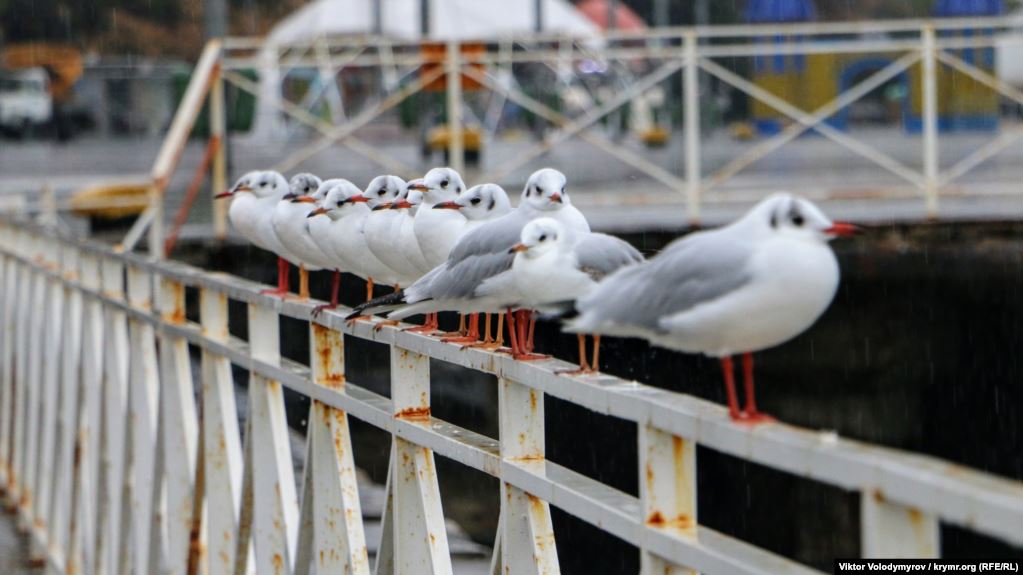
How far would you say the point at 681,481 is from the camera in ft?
7.63

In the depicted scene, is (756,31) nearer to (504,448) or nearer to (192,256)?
(192,256)

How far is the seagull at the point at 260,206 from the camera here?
4.10m

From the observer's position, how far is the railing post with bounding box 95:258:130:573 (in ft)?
18.3

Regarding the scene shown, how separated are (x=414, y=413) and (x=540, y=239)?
29.8 inches

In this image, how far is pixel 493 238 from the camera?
9.34ft

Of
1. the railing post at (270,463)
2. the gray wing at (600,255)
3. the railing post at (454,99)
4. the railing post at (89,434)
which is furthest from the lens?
the railing post at (454,99)

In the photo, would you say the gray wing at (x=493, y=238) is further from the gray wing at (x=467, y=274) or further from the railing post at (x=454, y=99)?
the railing post at (x=454, y=99)

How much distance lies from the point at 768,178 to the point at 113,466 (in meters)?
10.2

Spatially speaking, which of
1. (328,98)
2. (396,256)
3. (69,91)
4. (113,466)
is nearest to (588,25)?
(328,98)

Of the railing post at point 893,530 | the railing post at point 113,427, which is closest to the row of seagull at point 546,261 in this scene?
the railing post at point 893,530

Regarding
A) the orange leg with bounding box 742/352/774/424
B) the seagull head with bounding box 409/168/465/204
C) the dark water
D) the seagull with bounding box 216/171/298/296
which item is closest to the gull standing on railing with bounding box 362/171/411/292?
the seagull head with bounding box 409/168/465/204

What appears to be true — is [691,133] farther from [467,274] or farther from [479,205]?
[467,274]

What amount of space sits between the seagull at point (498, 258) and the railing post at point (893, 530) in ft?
3.11

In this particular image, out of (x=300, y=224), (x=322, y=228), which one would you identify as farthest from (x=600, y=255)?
(x=300, y=224)
